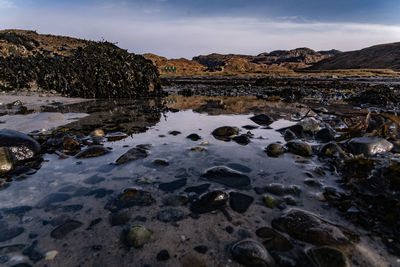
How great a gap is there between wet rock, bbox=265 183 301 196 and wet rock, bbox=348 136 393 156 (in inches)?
62.6

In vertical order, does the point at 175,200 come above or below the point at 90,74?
below

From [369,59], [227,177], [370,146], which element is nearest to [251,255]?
[227,177]

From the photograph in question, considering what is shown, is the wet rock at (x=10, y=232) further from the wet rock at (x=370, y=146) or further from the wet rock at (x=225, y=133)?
the wet rock at (x=370, y=146)

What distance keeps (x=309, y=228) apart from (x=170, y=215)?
4.27ft

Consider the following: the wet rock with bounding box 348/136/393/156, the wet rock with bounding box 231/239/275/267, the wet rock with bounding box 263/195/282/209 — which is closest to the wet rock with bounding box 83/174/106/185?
the wet rock with bounding box 231/239/275/267

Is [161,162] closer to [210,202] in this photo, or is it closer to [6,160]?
[210,202]

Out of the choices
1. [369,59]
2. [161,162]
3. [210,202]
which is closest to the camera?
[210,202]

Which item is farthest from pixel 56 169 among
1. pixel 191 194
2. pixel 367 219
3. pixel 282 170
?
pixel 367 219

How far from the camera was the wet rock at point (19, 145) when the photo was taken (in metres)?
3.48

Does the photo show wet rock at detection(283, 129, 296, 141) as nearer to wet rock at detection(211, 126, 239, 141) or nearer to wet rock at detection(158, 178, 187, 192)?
wet rock at detection(211, 126, 239, 141)

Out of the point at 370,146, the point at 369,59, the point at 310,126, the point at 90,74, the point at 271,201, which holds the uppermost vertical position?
the point at 369,59

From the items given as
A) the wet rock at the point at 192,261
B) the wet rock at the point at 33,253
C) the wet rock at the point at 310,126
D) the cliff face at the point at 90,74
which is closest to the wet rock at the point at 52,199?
the wet rock at the point at 33,253

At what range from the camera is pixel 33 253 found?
5.67ft

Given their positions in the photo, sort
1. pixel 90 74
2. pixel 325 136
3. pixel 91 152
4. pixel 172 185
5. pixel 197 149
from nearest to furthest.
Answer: pixel 172 185
pixel 91 152
pixel 197 149
pixel 325 136
pixel 90 74
